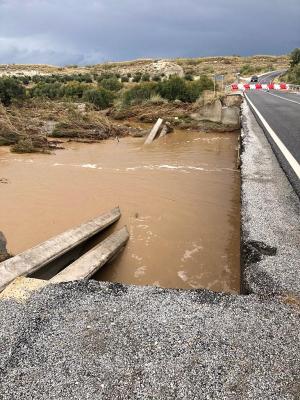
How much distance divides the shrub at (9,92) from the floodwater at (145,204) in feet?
33.1

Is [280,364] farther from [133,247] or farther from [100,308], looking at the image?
[133,247]

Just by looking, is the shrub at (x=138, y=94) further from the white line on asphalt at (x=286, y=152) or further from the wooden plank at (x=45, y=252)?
the wooden plank at (x=45, y=252)

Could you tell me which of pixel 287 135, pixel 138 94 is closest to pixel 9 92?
pixel 138 94

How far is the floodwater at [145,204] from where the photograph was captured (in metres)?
A: 5.85

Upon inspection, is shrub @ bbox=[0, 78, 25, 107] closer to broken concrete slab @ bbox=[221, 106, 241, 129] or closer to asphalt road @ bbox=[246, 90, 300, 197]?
broken concrete slab @ bbox=[221, 106, 241, 129]

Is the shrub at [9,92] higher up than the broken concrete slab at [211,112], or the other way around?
the shrub at [9,92]

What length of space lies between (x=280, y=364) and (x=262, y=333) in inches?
11.8

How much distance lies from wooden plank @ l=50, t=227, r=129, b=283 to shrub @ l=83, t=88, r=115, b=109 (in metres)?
20.4

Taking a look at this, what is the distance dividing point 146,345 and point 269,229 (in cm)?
252

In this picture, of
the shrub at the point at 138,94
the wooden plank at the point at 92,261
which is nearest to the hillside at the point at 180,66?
the shrub at the point at 138,94

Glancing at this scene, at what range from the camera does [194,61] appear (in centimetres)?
8469

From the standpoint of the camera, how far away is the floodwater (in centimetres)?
585

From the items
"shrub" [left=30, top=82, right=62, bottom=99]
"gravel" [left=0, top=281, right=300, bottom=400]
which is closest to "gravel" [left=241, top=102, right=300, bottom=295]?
"gravel" [left=0, top=281, right=300, bottom=400]

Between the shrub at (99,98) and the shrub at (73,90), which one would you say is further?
the shrub at (73,90)
